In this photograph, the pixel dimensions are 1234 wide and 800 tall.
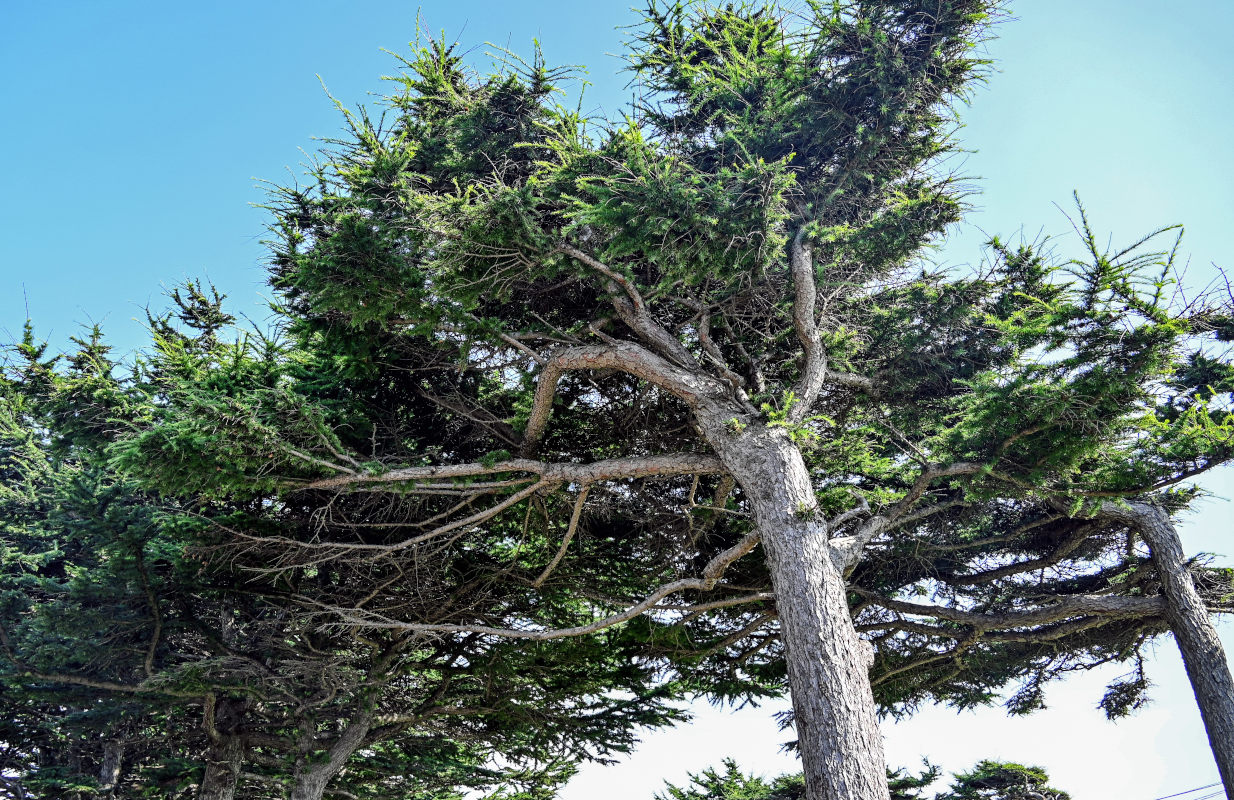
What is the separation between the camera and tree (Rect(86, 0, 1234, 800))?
238 inches

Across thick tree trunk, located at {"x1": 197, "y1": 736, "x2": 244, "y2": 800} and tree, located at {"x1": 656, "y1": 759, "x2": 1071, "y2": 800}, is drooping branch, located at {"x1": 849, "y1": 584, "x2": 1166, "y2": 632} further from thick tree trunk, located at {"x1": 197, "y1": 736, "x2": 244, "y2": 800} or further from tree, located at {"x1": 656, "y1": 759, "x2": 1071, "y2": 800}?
thick tree trunk, located at {"x1": 197, "y1": 736, "x2": 244, "y2": 800}

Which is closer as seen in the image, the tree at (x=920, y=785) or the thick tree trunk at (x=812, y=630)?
the thick tree trunk at (x=812, y=630)

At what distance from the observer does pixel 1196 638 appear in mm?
8461

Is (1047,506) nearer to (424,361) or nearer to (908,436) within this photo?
(908,436)

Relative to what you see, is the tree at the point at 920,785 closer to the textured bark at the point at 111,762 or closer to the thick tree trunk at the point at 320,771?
the thick tree trunk at the point at 320,771

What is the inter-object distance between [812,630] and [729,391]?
7.41ft

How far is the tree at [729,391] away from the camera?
6.05 m

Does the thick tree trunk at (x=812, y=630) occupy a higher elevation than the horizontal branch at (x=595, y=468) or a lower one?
lower

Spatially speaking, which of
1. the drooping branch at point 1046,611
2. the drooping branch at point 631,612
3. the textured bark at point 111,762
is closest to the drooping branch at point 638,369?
the drooping branch at point 631,612

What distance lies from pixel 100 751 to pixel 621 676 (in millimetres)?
9496

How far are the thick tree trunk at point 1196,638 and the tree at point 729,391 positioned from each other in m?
0.04

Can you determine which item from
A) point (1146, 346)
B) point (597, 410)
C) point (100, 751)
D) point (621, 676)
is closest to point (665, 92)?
point (597, 410)

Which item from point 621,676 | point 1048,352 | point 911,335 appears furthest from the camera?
point 621,676

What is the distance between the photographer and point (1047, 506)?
9.09m
